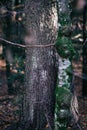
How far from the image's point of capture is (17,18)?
16453 millimetres

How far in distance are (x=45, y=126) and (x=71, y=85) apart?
5.58 ft

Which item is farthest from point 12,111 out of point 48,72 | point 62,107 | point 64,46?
point 64,46

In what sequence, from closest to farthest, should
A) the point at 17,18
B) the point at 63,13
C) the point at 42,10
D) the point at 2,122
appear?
the point at 63,13, the point at 42,10, the point at 2,122, the point at 17,18

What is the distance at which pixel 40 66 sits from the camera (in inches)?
340

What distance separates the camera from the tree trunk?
8586 millimetres

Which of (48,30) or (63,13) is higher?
(63,13)

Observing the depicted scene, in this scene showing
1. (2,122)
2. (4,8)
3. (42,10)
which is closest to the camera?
(42,10)

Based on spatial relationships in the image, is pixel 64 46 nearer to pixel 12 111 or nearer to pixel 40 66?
pixel 40 66

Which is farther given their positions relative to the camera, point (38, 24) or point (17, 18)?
point (17, 18)

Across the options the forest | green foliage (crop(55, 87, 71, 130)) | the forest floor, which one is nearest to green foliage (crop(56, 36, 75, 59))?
the forest

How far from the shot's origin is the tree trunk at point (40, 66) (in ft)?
28.2

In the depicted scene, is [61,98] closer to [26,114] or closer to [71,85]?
[71,85]

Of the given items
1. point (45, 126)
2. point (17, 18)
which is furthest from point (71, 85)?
point (17, 18)

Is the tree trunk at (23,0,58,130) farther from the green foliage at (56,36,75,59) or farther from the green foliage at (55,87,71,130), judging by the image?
the green foliage at (56,36,75,59)
